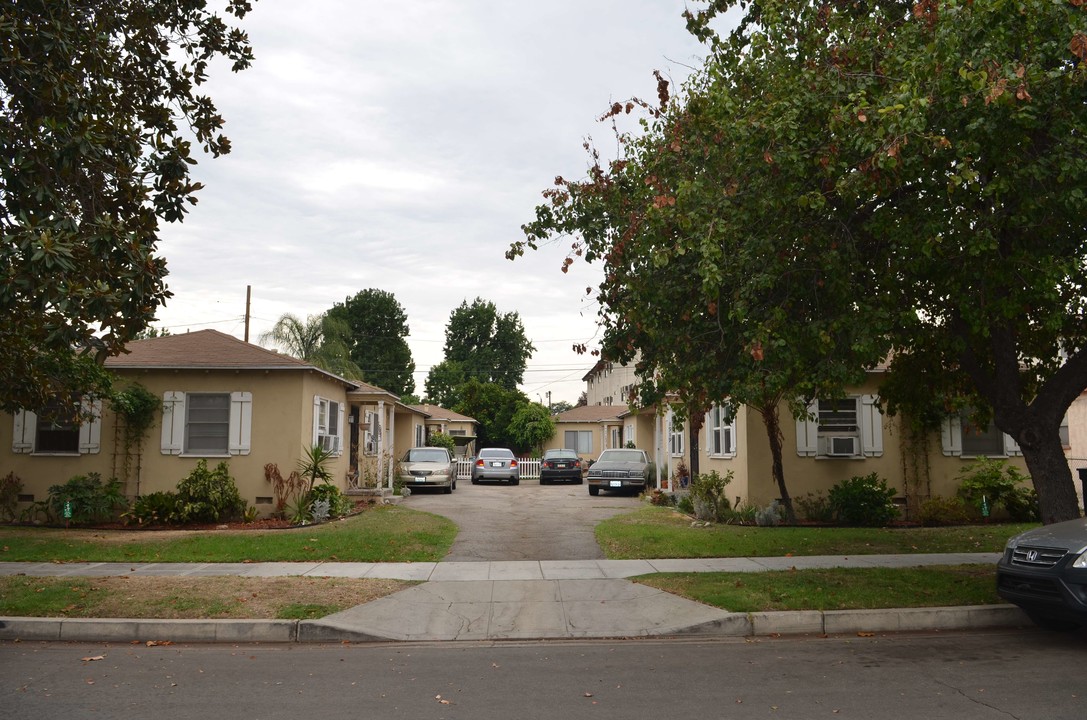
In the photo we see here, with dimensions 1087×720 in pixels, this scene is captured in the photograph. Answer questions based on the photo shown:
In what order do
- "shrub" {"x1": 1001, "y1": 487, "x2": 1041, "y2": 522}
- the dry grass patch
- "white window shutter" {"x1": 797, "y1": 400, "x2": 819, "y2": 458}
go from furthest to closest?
"white window shutter" {"x1": 797, "y1": 400, "x2": 819, "y2": 458}
"shrub" {"x1": 1001, "y1": 487, "x2": 1041, "y2": 522}
the dry grass patch

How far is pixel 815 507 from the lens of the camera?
57.1ft

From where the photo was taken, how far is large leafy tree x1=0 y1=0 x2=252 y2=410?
845 centimetres

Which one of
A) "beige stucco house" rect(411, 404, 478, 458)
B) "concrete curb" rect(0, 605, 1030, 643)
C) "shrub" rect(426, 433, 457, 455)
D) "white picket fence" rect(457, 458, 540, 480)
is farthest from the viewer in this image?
"beige stucco house" rect(411, 404, 478, 458)

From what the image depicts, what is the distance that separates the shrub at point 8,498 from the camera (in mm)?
17469

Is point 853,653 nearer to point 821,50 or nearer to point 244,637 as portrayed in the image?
point 244,637

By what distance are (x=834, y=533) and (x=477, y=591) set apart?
25.5ft

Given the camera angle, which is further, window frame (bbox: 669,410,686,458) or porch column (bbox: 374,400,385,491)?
porch column (bbox: 374,400,385,491)

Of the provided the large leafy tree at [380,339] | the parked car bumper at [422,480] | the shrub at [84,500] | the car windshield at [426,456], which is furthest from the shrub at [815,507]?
the large leafy tree at [380,339]

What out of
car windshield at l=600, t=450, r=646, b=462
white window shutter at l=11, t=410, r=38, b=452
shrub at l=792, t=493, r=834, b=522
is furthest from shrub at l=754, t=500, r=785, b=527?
white window shutter at l=11, t=410, r=38, b=452

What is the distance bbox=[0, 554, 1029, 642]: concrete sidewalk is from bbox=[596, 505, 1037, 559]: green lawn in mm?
2018

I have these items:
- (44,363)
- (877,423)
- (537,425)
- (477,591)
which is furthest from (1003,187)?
(537,425)

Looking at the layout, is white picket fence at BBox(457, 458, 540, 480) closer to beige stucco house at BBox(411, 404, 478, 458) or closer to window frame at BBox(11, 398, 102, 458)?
beige stucco house at BBox(411, 404, 478, 458)

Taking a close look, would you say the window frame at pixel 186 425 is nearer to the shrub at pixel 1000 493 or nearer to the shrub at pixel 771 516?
the shrub at pixel 771 516

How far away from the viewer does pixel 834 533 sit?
50.1ft
